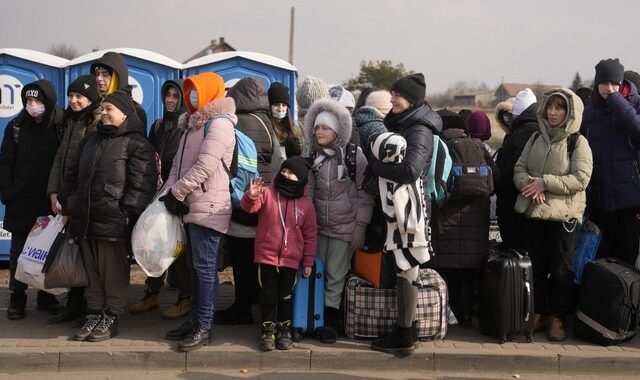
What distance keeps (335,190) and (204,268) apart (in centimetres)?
107

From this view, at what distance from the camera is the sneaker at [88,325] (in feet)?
15.8

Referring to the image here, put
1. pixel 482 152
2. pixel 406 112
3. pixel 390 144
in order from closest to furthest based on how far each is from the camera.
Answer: pixel 390 144 → pixel 406 112 → pixel 482 152

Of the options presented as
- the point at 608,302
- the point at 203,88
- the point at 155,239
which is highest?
the point at 203,88

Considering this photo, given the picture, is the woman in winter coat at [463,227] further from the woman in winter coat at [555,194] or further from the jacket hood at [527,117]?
the jacket hood at [527,117]

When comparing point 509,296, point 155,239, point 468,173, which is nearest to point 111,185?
point 155,239

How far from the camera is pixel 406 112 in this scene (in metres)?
4.70

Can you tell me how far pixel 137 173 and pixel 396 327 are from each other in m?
2.12

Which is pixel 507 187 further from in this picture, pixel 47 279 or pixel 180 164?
pixel 47 279

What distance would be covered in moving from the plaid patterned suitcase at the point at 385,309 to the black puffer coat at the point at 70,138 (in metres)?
2.29

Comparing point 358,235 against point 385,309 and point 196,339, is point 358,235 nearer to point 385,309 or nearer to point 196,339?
point 385,309

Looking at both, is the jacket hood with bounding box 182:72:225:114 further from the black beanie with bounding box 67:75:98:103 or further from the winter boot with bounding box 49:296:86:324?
the winter boot with bounding box 49:296:86:324

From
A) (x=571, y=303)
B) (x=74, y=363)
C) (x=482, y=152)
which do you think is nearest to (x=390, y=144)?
(x=482, y=152)

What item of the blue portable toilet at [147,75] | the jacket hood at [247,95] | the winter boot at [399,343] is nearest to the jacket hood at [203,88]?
the jacket hood at [247,95]

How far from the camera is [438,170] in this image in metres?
4.77
